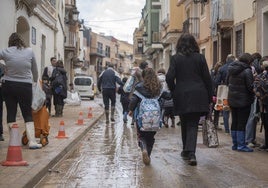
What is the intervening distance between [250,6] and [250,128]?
30.6 feet

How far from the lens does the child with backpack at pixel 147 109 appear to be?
26.9 ft

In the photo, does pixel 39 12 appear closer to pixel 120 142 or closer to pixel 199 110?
pixel 120 142

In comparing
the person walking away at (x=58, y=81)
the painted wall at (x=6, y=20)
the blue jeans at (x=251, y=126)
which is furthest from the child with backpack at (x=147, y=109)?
the person walking away at (x=58, y=81)

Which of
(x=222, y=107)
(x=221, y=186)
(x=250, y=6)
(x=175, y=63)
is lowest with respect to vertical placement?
(x=221, y=186)

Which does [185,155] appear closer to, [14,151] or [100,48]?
[14,151]

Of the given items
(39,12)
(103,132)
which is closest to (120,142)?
(103,132)

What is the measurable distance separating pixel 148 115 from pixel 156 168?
0.84 m

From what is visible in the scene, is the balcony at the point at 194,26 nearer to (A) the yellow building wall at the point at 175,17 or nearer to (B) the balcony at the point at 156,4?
(A) the yellow building wall at the point at 175,17

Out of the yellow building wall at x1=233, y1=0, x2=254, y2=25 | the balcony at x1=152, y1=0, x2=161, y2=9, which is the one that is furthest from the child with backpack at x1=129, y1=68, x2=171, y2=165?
the balcony at x1=152, y1=0, x2=161, y2=9

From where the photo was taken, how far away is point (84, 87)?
144 feet

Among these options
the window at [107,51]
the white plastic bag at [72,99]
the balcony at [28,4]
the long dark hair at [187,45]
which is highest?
the window at [107,51]

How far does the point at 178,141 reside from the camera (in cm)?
1146

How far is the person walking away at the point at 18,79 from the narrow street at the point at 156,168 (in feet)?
3.61

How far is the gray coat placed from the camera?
814 cm
